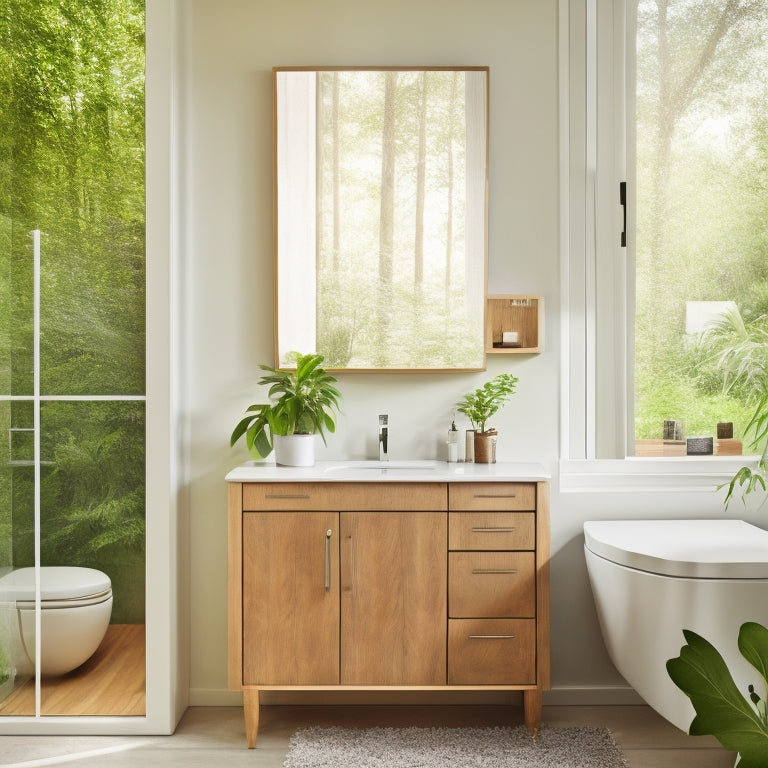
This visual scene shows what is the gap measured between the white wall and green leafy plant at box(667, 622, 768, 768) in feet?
3.03

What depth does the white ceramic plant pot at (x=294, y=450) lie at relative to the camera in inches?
91.9

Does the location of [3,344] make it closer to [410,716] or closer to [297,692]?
[297,692]

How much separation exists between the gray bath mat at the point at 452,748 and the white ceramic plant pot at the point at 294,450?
2.78ft

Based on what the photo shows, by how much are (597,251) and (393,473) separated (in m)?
1.04

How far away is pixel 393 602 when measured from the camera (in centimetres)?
216

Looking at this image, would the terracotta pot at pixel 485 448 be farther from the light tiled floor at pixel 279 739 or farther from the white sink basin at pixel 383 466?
the light tiled floor at pixel 279 739

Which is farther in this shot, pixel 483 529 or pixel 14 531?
pixel 14 531

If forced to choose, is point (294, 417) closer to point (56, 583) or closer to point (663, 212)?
point (56, 583)

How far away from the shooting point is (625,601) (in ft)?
6.85

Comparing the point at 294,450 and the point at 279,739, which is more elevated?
the point at 294,450

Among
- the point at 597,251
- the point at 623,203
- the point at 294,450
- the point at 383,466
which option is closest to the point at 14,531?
the point at 294,450

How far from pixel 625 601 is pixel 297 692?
1.15 meters

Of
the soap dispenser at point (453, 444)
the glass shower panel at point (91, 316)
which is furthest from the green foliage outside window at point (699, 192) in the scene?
the glass shower panel at point (91, 316)

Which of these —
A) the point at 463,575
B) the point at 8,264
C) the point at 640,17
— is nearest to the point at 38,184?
the point at 8,264
